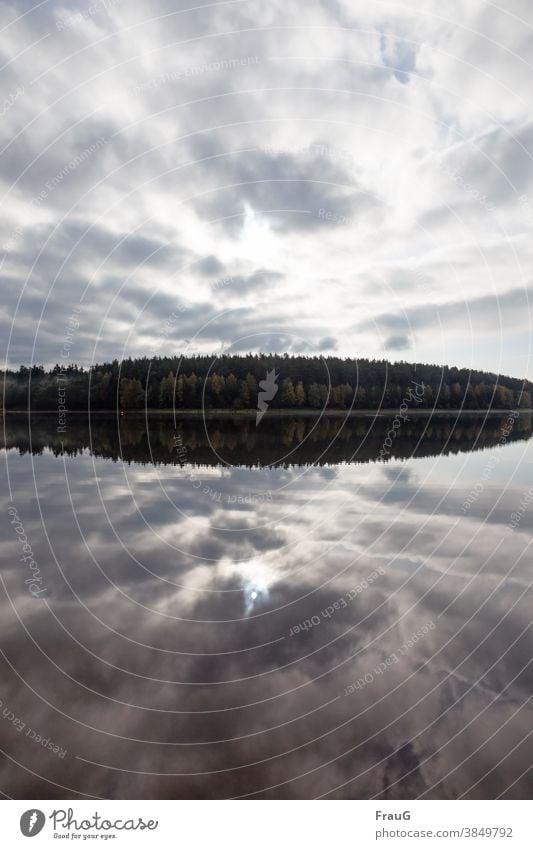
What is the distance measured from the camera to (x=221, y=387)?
161500 millimetres

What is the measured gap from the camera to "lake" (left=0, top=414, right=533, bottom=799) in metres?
7.50

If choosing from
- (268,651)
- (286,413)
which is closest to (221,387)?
(286,413)

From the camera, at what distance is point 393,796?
→ 7113 millimetres

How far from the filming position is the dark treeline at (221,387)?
160875mm

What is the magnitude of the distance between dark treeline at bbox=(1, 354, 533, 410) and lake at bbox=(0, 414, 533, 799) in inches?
5272

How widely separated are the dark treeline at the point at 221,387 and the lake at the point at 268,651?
13391 centimetres

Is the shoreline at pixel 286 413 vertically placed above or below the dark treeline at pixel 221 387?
below

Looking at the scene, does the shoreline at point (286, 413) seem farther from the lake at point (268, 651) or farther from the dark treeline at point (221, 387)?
the lake at point (268, 651)

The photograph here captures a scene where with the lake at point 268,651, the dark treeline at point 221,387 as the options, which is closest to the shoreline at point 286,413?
the dark treeline at point 221,387

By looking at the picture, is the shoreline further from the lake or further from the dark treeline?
the lake

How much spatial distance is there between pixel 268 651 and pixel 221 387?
15249 centimetres

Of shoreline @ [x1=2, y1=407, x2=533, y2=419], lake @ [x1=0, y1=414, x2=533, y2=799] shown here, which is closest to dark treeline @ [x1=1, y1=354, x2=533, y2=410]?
shoreline @ [x1=2, y1=407, x2=533, y2=419]
